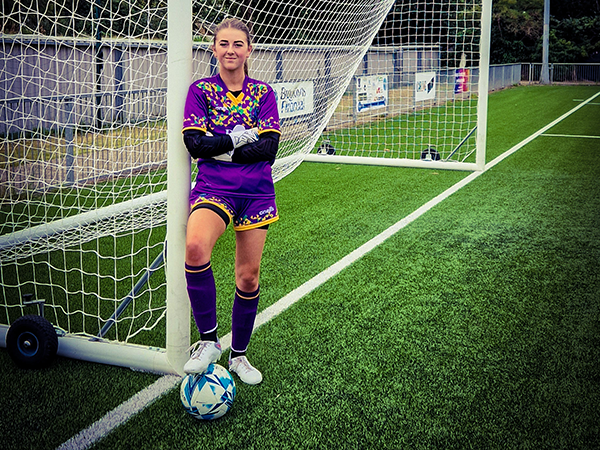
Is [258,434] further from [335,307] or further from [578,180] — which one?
[578,180]

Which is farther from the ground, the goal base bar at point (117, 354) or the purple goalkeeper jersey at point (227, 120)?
the purple goalkeeper jersey at point (227, 120)

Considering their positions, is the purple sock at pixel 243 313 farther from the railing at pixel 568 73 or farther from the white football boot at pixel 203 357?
the railing at pixel 568 73

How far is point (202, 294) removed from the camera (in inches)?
119

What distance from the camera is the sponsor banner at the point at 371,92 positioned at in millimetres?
12953

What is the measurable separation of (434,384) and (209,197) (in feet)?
5.07

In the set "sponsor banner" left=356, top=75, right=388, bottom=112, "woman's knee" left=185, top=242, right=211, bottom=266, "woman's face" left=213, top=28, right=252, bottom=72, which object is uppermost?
"sponsor banner" left=356, top=75, right=388, bottom=112

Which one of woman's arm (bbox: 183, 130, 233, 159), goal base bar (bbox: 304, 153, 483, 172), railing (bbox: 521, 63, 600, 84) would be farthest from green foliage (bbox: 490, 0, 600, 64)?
woman's arm (bbox: 183, 130, 233, 159)

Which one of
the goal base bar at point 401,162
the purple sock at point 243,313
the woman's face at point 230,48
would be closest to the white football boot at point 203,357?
the purple sock at point 243,313

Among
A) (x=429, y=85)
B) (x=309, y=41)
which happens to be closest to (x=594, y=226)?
(x=309, y=41)

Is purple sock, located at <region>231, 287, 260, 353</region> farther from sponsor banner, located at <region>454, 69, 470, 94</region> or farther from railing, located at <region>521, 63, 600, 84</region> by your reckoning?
railing, located at <region>521, 63, 600, 84</region>

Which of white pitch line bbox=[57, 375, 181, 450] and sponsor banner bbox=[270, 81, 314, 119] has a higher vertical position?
sponsor banner bbox=[270, 81, 314, 119]

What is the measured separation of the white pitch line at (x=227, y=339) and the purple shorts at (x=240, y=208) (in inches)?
37.8

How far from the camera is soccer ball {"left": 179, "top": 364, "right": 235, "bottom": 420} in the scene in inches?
113

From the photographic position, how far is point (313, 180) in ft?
31.1
